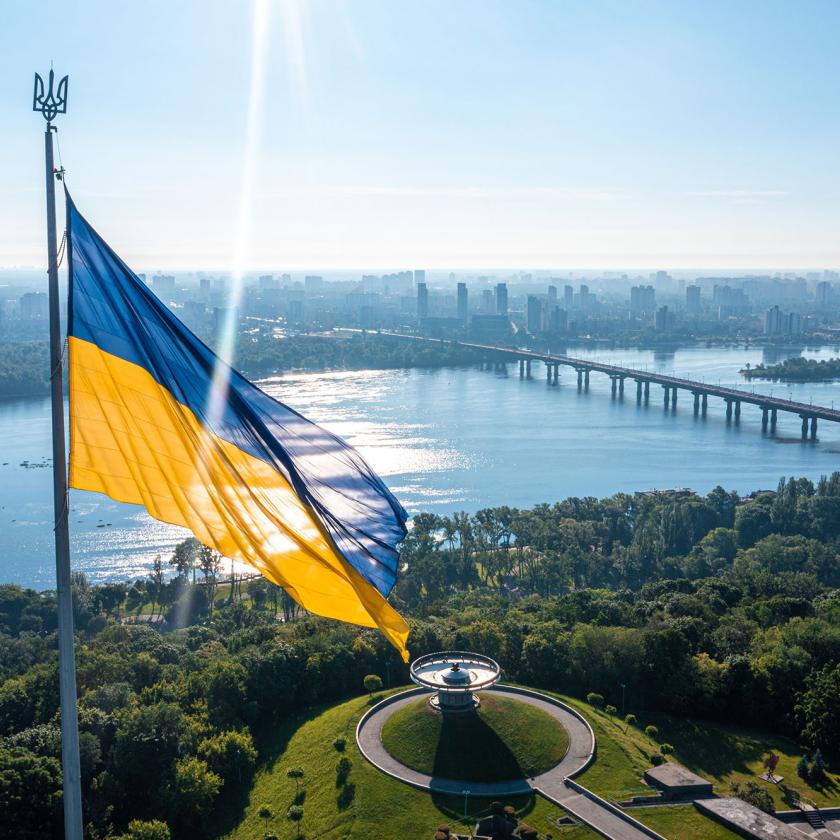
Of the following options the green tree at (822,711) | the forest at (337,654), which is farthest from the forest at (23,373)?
the green tree at (822,711)

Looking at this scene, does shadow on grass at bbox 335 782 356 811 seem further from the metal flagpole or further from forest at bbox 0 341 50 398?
forest at bbox 0 341 50 398

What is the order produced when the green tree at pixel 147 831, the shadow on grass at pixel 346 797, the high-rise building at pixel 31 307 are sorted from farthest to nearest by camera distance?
1. the high-rise building at pixel 31 307
2. the shadow on grass at pixel 346 797
3. the green tree at pixel 147 831

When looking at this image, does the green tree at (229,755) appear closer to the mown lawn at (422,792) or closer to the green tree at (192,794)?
the mown lawn at (422,792)

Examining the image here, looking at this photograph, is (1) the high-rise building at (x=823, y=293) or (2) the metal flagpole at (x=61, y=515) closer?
(2) the metal flagpole at (x=61, y=515)

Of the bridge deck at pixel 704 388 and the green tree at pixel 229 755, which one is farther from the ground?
the bridge deck at pixel 704 388

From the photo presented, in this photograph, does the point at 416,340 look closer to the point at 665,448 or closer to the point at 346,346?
the point at 346,346

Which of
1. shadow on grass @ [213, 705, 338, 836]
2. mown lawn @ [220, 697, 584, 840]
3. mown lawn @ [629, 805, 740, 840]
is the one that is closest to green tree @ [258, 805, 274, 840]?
mown lawn @ [220, 697, 584, 840]

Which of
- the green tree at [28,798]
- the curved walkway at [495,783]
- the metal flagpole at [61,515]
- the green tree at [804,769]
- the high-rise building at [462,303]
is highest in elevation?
the high-rise building at [462,303]
